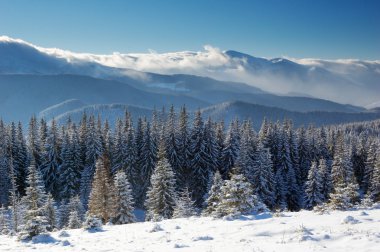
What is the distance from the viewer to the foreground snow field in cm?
1341

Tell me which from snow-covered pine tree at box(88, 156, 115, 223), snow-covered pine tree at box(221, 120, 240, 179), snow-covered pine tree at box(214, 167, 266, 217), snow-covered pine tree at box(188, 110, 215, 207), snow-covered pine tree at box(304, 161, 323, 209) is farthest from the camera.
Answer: snow-covered pine tree at box(221, 120, 240, 179)

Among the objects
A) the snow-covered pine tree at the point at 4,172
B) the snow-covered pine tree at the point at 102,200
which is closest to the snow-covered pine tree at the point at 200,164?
the snow-covered pine tree at the point at 102,200

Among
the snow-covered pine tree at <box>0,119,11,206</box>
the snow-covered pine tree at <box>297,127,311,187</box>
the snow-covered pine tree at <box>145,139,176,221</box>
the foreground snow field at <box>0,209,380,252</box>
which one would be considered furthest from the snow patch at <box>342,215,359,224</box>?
the snow-covered pine tree at <box>297,127,311,187</box>

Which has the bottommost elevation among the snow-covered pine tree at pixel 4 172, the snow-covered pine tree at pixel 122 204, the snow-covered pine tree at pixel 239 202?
the snow-covered pine tree at pixel 4 172

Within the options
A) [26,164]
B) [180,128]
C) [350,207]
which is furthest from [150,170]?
[350,207]

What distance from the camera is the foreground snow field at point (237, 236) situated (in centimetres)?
1341

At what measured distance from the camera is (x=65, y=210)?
55.7 metres

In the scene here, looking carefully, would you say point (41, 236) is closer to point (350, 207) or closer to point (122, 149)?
point (350, 207)

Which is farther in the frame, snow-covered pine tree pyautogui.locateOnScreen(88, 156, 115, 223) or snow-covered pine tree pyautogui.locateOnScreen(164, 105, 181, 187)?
snow-covered pine tree pyautogui.locateOnScreen(164, 105, 181, 187)

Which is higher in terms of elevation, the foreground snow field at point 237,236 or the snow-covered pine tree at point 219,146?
the foreground snow field at point 237,236

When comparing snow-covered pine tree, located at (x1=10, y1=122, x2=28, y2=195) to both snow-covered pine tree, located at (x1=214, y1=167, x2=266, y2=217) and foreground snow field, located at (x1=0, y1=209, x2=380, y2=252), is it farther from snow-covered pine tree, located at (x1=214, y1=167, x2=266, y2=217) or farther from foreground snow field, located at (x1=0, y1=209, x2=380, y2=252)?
snow-covered pine tree, located at (x1=214, y1=167, x2=266, y2=217)

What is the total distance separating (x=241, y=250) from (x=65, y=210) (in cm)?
4815

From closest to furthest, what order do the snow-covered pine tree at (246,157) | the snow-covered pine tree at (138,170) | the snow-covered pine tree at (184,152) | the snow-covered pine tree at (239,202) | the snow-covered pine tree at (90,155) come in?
the snow-covered pine tree at (239,202)
the snow-covered pine tree at (246,157)
the snow-covered pine tree at (90,155)
the snow-covered pine tree at (138,170)
the snow-covered pine tree at (184,152)

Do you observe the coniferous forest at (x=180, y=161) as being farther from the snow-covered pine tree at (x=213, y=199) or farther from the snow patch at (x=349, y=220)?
the snow patch at (x=349, y=220)
